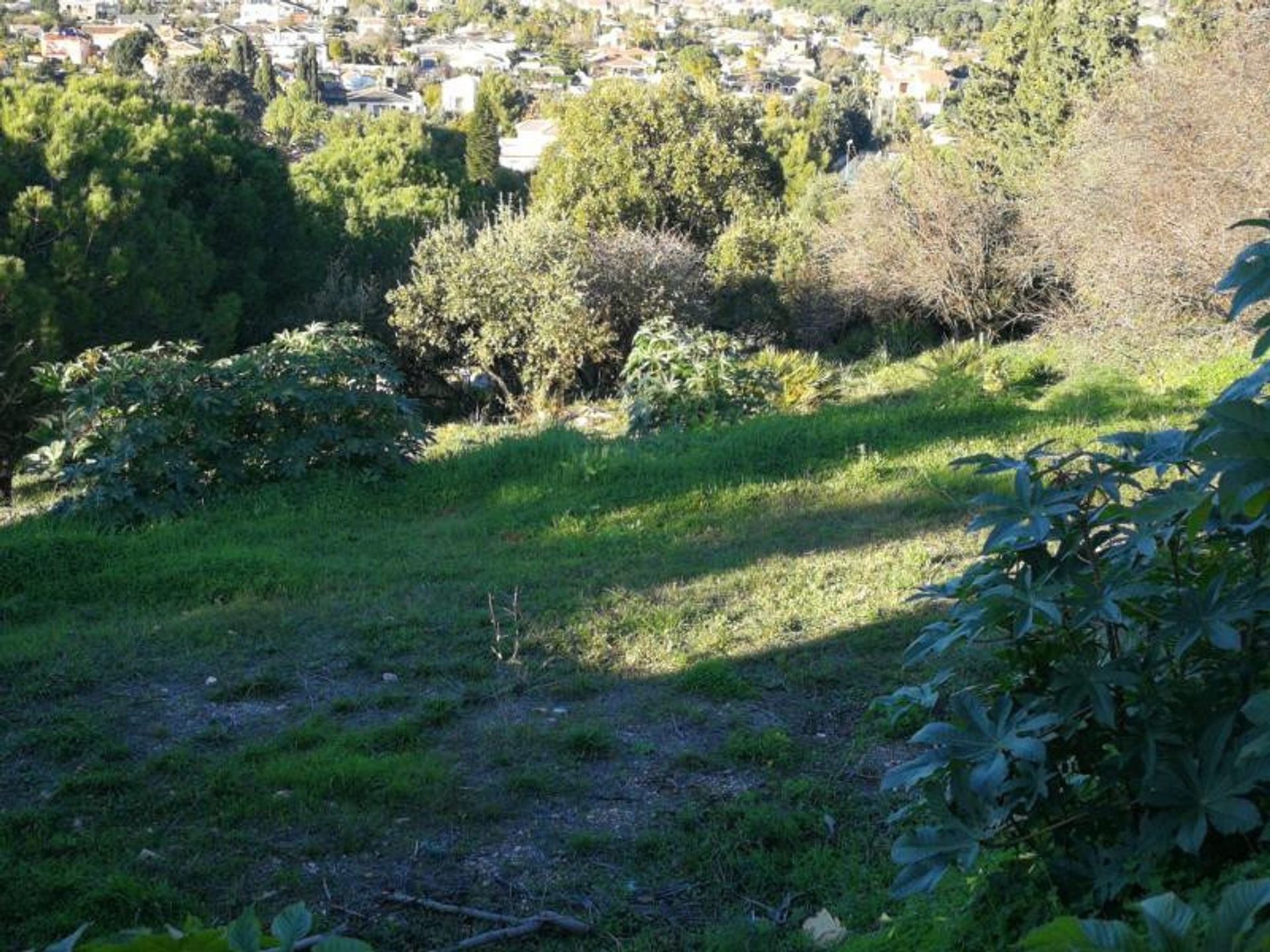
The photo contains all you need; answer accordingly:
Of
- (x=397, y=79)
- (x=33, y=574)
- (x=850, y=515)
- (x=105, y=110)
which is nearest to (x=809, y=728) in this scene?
(x=850, y=515)

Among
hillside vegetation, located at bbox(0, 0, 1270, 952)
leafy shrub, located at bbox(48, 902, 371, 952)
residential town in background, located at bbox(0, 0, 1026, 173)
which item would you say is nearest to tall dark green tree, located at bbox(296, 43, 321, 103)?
residential town in background, located at bbox(0, 0, 1026, 173)

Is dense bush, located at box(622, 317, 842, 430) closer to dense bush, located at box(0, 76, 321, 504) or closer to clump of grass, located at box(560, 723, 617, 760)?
clump of grass, located at box(560, 723, 617, 760)

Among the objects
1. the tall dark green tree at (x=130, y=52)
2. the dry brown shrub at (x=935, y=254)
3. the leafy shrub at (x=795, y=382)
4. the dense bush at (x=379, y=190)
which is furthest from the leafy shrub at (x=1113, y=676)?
the tall dark green tree at (x=130, y=52)

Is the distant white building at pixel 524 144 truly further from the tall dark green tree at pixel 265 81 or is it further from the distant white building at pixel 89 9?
the distant white building at pixel 89 9

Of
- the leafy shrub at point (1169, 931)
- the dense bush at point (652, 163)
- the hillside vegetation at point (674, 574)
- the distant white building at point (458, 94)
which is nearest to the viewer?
the leafy shrub at point (1169, 931)

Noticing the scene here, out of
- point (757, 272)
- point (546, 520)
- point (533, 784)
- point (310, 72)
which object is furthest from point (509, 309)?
point (310, 72)

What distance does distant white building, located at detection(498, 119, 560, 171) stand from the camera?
158ft

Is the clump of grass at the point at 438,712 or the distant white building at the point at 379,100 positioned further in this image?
the distant white building at the point at 379,100

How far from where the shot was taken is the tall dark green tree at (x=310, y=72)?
69625 millimetres

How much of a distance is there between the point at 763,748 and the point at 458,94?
75.1 metres

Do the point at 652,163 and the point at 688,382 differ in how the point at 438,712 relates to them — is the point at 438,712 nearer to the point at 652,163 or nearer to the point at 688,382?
the point at 688,382

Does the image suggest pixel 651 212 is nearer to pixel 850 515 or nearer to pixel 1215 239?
pixel 1215 239

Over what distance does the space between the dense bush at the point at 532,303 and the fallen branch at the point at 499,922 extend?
1268 cm

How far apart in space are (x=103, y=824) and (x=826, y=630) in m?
3.11
